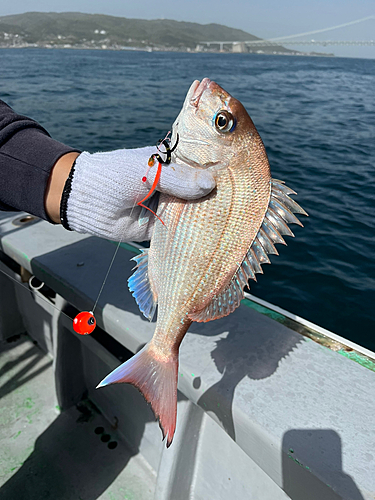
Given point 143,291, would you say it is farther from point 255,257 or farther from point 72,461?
point 72,461

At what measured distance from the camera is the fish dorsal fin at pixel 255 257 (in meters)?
1.51

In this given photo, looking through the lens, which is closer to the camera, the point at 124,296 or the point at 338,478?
the point at 338,478

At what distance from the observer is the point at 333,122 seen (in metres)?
16.1

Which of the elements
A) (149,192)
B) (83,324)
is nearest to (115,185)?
(149,192)

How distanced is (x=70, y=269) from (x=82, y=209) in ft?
4.00

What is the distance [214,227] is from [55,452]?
2.58 metres

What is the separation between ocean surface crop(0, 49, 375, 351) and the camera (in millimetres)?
5125

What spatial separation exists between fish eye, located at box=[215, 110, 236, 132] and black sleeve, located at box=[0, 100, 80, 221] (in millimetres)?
699

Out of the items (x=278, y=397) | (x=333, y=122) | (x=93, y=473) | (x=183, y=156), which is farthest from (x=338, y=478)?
(x=333, y=122)

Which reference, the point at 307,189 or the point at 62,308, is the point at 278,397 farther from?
the point at 307,189

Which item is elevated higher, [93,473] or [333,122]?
[333,122]

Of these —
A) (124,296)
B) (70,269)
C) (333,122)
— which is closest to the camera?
(124,296)

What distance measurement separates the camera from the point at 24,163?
1533 mm

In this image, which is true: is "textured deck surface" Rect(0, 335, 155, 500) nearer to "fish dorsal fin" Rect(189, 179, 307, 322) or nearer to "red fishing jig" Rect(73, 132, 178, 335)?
"red fishing jig" Rect(73, 132, 178, 335)
